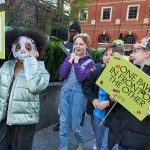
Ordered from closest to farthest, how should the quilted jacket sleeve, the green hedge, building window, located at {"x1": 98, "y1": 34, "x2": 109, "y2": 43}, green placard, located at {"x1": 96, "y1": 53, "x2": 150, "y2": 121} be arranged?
green placard, located at {"x1": 96, "y1": 53, "x2": 150, "y2": 121}, the quilted jacket sleeve, the green hedge, building window, located at {"x1": 98, "y1": 34, "x2": 109, "y2": 43}

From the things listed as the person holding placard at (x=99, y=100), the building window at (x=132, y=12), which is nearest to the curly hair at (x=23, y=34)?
the person holding placard at (x=99, y=100)

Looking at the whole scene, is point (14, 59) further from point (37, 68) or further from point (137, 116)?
point (137, 116)

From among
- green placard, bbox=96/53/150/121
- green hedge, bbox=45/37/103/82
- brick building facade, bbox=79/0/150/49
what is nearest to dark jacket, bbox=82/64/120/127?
green placard, bbox=96/53/150/121

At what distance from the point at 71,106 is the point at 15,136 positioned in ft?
3.32

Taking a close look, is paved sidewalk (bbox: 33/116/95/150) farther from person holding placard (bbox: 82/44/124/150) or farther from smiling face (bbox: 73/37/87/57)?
smiling face (bbox: 73/37/87/57)

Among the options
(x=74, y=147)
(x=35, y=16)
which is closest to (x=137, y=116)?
(x=74, y=147)

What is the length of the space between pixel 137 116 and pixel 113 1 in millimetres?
33503

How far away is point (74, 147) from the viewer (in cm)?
396

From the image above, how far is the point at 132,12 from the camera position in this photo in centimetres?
3247

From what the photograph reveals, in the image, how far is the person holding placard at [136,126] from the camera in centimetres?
234

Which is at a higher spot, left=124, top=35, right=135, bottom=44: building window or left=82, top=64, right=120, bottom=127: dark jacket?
left=82, top=64, right=120, bottom=127: dark jacket

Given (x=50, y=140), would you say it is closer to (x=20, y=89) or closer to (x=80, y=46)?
(x=80, y=46)

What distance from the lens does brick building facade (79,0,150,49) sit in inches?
1249

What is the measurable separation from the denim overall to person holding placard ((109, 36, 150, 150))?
910 mm
